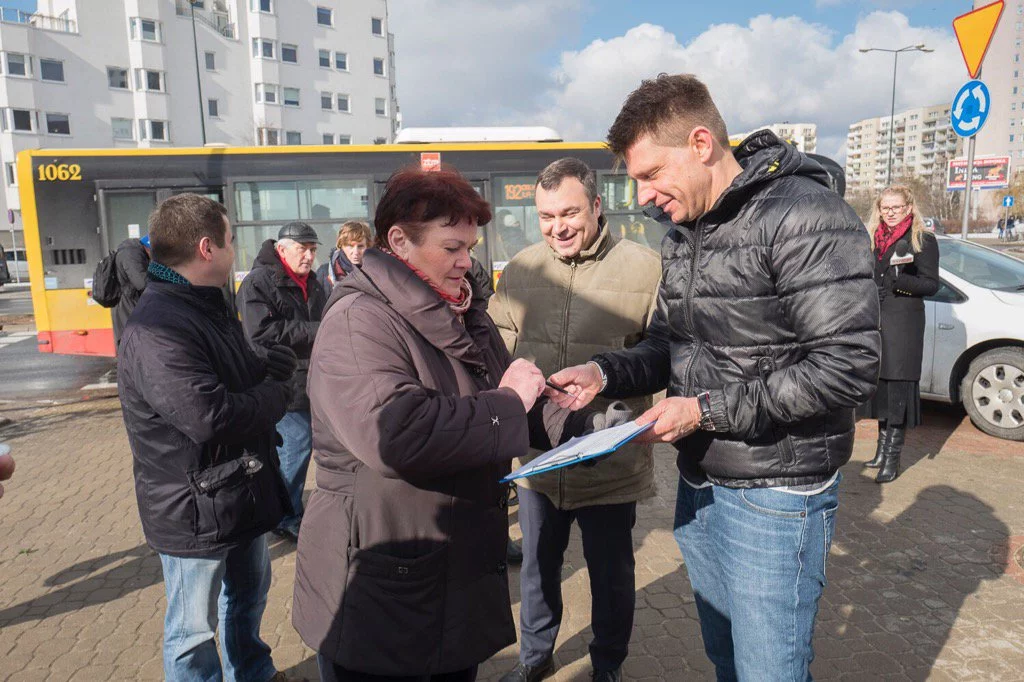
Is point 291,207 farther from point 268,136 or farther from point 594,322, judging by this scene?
point 268,136

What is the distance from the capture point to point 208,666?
8.77 feet

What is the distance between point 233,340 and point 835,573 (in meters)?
3.60

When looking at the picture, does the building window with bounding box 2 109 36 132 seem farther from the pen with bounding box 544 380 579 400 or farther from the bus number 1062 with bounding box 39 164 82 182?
the pen with bounding box 544 380 579 400

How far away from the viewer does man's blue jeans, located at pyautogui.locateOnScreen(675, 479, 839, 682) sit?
204 cm

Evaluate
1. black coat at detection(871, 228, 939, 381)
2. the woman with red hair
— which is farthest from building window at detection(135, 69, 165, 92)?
the woman with red hair

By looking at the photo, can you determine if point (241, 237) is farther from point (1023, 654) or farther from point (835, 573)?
point (1023, 654)

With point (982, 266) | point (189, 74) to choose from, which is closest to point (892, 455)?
point (982, 266)

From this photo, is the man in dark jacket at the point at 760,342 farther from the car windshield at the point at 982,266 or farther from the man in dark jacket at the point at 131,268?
the car windshield at the point at 982,266

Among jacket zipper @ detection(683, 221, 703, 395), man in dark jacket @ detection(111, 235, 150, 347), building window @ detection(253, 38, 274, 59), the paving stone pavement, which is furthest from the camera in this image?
building window @ detection(253, 38, 274, 59)

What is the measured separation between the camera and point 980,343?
662 centimetres

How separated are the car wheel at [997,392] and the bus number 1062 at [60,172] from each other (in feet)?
35.1

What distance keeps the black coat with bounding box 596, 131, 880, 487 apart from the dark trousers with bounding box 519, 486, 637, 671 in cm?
87

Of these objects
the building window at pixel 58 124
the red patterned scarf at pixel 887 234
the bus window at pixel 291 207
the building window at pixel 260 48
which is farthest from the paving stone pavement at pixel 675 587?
the building window at pixel 260 48

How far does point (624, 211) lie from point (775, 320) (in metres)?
7.96
